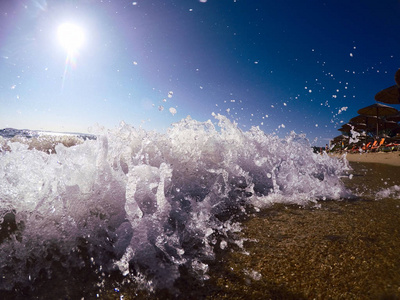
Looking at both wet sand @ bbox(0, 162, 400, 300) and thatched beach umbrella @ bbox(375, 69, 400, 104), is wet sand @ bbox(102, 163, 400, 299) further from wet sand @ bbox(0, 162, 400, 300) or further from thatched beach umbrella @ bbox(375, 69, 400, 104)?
thatched beach umbrella @ bbox(375, 69, 400, 104)

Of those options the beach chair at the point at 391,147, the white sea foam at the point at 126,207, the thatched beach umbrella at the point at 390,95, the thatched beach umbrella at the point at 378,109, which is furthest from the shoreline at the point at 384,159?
the white sea foam at the point at 126,207

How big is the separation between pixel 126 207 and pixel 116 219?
122 mm

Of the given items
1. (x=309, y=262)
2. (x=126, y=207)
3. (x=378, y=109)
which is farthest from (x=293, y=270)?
(x=378, y=109)

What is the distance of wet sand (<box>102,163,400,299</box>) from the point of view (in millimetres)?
805

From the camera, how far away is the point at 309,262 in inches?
38.8

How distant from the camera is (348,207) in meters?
1.77

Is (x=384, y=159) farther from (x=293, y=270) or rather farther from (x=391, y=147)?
(x=293, y=270)

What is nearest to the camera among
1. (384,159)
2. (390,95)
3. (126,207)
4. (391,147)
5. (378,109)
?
(126,207)

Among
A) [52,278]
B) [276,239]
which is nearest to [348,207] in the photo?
[276,239]

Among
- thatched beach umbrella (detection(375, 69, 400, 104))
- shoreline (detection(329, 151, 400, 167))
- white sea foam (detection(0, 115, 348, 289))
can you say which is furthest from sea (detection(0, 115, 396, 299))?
thatched beach umbrella (detection(375, 69, 400, 104))

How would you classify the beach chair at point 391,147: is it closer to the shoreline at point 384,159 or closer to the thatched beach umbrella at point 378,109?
the shoreline at point 384,159

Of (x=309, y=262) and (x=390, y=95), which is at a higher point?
(x=390, y=95)

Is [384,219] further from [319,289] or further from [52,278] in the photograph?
[52,278]

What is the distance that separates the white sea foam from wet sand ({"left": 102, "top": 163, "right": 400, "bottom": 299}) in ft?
0.34
